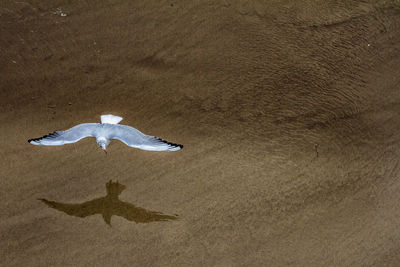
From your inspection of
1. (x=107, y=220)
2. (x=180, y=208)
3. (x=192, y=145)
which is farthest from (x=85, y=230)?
(x=192, y=145)

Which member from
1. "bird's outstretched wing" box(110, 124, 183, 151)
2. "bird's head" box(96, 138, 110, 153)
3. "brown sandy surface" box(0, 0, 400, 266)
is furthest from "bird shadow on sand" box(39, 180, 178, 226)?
"bird's outstretched wing" box(110, 124, 183, 151)

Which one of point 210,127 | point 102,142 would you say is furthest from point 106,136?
point 210,127

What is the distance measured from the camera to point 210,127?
354 centimetres

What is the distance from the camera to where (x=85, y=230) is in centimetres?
328

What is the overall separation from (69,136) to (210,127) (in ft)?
4.65

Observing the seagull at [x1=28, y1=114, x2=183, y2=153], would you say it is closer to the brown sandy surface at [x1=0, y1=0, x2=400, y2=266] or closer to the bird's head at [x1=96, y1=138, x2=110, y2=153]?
the bird's head at [x1=96, y1=138, x2=110, y2=153]

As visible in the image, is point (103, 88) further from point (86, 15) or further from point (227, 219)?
point (227, 219)

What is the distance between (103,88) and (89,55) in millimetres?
426

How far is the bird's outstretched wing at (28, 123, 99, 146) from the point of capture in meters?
3.01

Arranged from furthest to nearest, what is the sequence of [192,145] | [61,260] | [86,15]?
1. [86,15]
2. [192,145]
3. [61,260]

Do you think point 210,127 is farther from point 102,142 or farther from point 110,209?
point 110,209

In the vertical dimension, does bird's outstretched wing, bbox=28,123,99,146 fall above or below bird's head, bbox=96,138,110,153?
above

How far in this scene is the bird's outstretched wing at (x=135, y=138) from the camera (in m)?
3.06

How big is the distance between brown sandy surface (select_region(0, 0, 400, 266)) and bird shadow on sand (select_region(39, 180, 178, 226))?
0.05 m
